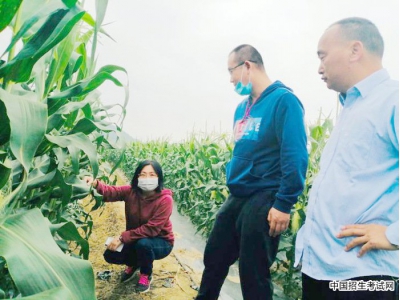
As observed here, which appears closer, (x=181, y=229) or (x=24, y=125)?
(x=24, y=125)

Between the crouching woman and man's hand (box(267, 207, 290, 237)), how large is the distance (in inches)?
37.6

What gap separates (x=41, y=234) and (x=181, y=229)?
3.56 m

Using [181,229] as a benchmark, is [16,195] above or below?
above

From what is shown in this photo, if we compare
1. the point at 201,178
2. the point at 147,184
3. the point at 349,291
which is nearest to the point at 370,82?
the point at 349,291

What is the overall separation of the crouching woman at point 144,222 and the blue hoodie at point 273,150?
2.38ft

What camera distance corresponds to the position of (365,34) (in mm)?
949

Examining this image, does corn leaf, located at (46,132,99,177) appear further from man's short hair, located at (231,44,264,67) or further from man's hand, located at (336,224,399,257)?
man's short hair, located at (231,44,264,67)

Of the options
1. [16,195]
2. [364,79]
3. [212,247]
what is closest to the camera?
[16,195]

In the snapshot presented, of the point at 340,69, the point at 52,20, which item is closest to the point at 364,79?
the point at 340,69

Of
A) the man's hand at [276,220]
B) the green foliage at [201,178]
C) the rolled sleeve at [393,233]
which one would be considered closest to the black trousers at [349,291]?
the rolled sleeve at [393,233]

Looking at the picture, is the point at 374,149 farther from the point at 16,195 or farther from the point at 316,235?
the point at 16,195

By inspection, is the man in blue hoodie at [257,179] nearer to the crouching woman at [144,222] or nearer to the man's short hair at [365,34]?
the man's short hair at [365,34]

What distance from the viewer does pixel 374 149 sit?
0.88 meters

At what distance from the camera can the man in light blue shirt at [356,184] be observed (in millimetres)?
859
